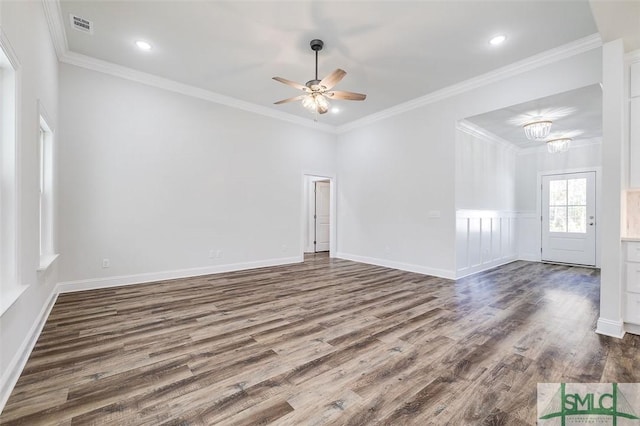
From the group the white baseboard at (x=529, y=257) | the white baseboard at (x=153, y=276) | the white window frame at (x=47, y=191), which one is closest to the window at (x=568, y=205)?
the white baseboard at (x=529, y=257)

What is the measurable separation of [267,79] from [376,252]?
414 centimetres

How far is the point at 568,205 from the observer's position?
654 centimetres

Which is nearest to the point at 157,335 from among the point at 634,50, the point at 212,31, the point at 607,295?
the point at 212,31

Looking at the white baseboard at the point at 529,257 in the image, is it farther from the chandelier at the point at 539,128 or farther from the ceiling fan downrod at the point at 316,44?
the ceiling fan downrod at the point at 316,44

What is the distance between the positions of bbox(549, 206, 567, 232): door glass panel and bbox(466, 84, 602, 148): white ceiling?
1621 mm

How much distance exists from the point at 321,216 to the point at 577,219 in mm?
6326

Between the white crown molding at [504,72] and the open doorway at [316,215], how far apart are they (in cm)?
299

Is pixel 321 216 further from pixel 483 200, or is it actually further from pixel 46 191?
pixel 46 191

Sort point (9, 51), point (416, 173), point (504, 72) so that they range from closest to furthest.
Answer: point (9, 51), point (504, 72), point (416, 173)

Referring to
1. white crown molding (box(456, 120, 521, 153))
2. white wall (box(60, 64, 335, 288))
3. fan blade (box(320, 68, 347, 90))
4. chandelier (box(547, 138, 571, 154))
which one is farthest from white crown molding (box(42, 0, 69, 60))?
chandelier (box(547, 138, 571, 154))

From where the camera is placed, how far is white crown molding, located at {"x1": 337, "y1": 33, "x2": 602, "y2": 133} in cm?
351

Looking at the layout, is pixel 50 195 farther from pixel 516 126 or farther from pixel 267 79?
pixel 516 126

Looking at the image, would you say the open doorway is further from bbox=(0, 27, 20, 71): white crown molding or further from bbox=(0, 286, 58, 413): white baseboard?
bbox=(0, 27, 20, 71): white crown molding

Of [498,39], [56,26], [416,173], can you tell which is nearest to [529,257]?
[416,173]
